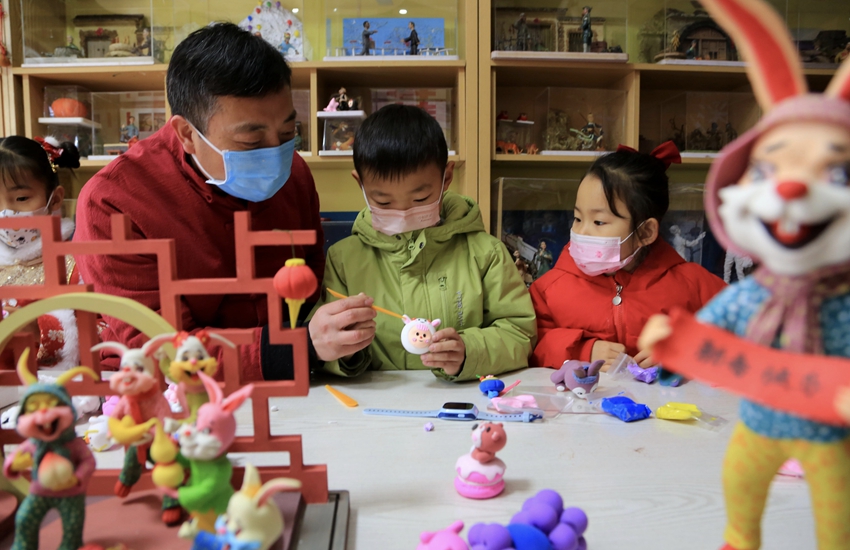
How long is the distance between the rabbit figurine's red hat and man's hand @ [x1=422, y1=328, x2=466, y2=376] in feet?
2.12

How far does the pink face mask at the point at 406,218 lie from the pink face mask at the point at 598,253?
1.16 feet

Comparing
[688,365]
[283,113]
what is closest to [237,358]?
[688,365]

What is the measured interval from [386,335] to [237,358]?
0.64 meters

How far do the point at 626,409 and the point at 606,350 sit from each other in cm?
40

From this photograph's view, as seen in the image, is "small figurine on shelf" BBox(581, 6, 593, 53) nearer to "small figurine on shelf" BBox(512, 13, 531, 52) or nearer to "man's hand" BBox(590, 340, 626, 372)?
"small figurine on shelf" BBox(512, 13, 531, 52)

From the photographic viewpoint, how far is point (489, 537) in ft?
1.62

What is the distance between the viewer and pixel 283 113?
1055 mm

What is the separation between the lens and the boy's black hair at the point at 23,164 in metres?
1.41

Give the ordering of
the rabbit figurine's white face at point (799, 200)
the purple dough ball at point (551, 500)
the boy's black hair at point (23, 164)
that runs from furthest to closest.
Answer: the boy's black hair at point (23, 164) → the purple dough ball at point (551, 500) → the rabbit figurine's white face at point (799, 200)

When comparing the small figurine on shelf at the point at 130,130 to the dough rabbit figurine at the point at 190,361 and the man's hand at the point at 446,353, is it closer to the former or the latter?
the man's hand at the point at 446,353

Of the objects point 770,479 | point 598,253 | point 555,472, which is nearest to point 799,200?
point 770,479

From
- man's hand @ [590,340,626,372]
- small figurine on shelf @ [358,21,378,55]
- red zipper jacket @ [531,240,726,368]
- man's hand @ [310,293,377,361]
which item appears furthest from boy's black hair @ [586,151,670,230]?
small figurine on shelf @ [358,21,378,55]

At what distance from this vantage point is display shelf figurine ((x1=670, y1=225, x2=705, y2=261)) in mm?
1924

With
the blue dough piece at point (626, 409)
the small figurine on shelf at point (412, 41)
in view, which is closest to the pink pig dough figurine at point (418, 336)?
the blue dough piece at point (626, 409)
